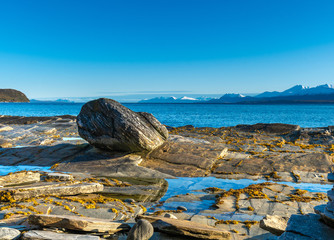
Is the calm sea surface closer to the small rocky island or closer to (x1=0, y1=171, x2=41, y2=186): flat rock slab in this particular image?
the small rocky island

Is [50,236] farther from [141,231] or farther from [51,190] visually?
[51,190]

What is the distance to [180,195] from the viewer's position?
9.67m

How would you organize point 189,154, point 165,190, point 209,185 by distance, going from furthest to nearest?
point 189,154 → point 209,185 → point 165,190

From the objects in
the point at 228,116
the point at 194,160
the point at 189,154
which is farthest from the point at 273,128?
the point at 228,116

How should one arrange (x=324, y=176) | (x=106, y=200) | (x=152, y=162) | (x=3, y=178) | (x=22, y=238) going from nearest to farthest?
(x=22, y=238) < (x=106, y=200) < (x=3, y=178) < (x=324, y=176) < (x=152, y=162)

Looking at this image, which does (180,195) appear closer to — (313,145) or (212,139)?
(212,139)

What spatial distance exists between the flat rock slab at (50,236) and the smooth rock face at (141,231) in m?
0.72

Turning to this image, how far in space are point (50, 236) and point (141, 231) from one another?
1.81 m

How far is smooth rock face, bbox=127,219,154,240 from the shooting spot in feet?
18.7

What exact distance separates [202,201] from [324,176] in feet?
21.1

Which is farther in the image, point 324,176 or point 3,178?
point 324,176

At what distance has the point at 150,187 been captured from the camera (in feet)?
35.4

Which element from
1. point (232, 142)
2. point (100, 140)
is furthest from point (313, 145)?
point (100, 140)

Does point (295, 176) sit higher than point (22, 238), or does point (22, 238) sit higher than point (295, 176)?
point (22, 238)
